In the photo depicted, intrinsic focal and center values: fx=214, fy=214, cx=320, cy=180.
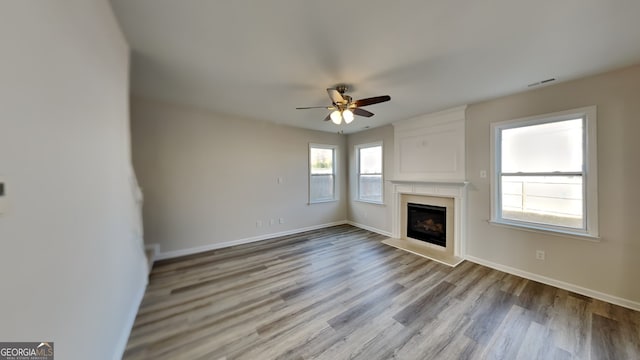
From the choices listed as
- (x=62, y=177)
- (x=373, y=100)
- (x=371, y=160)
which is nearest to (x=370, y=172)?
(x=371, y=160)

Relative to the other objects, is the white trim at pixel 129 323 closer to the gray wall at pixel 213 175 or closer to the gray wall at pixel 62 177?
the gray wall at pixel 62 177

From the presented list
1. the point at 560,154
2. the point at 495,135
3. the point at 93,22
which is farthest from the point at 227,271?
the point at 560,154

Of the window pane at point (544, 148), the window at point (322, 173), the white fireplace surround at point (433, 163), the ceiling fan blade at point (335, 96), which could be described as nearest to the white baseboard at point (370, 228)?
the white fireplace surround at point (433, 163)

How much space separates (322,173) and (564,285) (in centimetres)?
445

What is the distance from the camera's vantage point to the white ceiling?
155 centimetres

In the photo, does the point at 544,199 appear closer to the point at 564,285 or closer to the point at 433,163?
the point at 564,285

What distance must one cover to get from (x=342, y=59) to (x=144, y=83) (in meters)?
2.60

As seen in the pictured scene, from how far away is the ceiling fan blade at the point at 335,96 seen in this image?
2.46 m

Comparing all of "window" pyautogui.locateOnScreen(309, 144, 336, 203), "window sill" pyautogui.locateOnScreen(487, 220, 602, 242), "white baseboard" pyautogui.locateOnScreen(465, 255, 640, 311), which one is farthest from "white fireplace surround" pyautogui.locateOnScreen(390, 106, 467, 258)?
"window" pyautogui.locateOnScreen(309, 144, 336, 203)

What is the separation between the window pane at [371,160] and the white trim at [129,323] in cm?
468

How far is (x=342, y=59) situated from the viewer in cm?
218

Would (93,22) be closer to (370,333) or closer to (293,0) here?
(293,0)

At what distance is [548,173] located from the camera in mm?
2842

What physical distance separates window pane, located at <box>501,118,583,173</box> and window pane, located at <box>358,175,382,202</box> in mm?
2422
